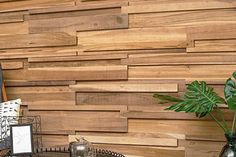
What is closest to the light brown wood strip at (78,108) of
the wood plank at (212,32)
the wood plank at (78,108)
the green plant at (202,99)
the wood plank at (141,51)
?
the wood plank at (78,108)

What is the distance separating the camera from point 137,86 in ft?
6.64

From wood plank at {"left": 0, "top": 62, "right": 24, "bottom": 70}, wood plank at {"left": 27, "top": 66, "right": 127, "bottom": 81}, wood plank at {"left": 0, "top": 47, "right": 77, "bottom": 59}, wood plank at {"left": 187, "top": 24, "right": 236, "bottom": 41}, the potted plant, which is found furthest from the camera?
wood plank at {"left": 0, "top": 62, "right": 24, "bottom": 70}

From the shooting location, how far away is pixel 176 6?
194 centimetres

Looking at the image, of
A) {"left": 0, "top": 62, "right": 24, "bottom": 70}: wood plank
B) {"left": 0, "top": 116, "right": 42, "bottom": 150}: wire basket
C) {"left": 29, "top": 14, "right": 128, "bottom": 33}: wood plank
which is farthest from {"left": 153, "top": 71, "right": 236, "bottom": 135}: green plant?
{"left": 0, "top": 62, "right": 24, "bottom": 70}: wood plank

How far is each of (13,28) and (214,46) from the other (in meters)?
1.36

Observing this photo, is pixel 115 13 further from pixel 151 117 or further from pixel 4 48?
pixel 4 48

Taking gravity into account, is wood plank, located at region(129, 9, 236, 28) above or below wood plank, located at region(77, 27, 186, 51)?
above

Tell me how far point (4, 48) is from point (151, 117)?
1.15m

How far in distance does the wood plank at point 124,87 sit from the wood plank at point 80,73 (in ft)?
0.15

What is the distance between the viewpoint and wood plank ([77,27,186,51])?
1958 mm

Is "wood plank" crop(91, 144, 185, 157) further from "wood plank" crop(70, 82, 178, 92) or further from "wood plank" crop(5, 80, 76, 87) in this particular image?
"wood plank" crop(5, 80, 76, 87)

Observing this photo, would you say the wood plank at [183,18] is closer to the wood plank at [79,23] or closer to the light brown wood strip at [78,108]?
the wood plank at [79,23]

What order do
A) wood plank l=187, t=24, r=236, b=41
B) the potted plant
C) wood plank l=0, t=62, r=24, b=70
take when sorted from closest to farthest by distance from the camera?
the potted plant
wood plank l=187, t=24, r=236, b=41
wood plank l=0, t=62, r=24, b=70

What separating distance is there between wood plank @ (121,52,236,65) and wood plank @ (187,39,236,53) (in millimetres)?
25
